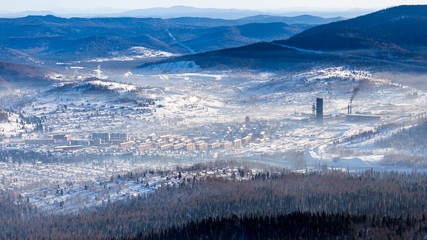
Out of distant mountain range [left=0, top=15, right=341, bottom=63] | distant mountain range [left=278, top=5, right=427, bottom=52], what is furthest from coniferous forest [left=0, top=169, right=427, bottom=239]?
distant mountain range [left=0, top=15, right=341, bottom=63]

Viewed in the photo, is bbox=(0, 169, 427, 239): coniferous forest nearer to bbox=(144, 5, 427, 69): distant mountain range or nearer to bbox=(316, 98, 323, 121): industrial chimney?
bbox=(316, 98, 323, 121): industrial chimney

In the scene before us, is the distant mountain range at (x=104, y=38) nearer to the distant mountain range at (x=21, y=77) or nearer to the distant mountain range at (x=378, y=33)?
the distant mountain range at (x=21, y=77)

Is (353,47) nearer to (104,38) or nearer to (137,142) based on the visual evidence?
(137,142)

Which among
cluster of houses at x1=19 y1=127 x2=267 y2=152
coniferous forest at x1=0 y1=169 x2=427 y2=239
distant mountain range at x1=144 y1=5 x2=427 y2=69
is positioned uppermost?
distant mountain range at x1=144 y1=5 x2=427 y2=69

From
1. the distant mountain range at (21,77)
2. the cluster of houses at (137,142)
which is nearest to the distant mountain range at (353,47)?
the distant mountain range at (21,77)

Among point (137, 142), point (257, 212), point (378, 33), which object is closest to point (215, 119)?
point (137, 142)

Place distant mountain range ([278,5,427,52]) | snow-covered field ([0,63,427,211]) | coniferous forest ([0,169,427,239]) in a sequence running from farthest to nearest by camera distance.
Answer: distant mountain range ([278,5,427,52]) → snow-covered field ([0,63,427,211]) → coniferous forest ([0,169,427,239])
